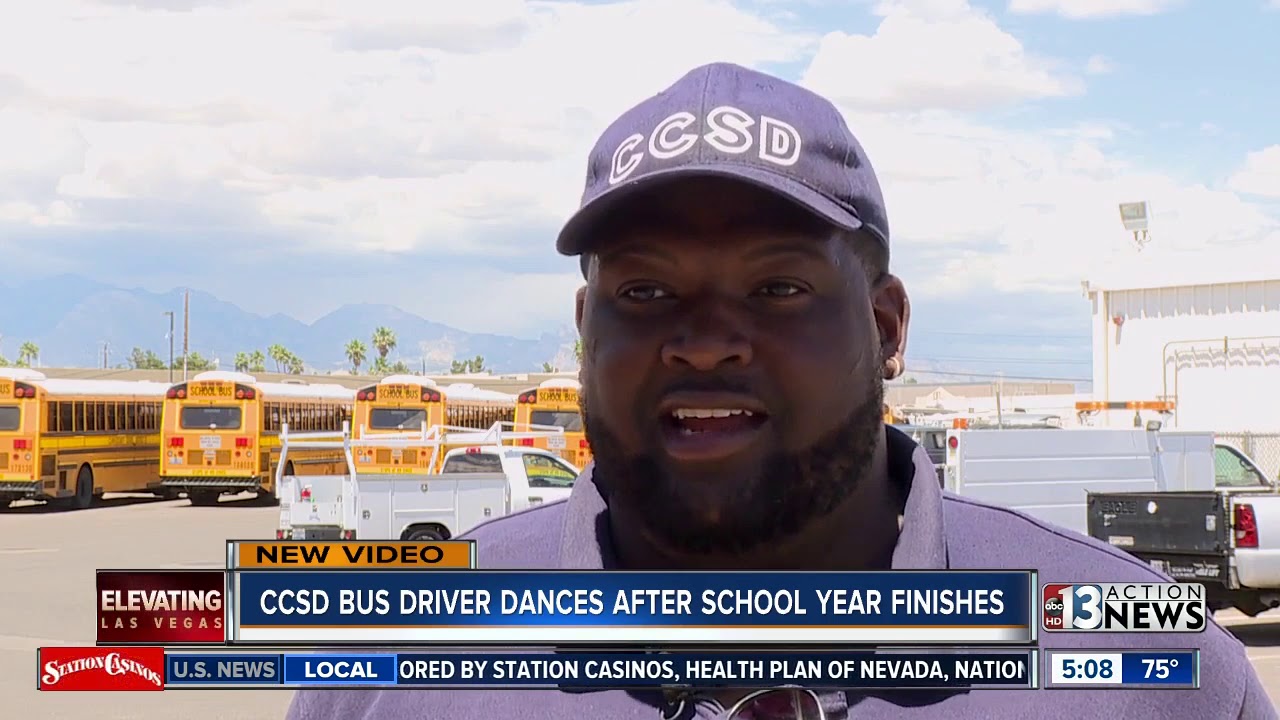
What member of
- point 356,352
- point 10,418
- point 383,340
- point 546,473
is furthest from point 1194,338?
point 383,340

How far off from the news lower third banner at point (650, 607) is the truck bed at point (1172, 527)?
12.0 meters

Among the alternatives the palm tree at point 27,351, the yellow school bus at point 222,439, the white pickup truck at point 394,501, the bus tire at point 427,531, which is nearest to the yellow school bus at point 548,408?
the yellow school bus at point 222,439

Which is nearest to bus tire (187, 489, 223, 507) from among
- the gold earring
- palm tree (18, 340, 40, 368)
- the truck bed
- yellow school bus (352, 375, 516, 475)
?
yellow school bus (352, 375, 516, 475)

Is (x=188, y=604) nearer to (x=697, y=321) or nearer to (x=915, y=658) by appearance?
(x=697, y=321)

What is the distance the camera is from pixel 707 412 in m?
1.62

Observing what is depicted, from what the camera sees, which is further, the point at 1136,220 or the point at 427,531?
the point at 1136,220

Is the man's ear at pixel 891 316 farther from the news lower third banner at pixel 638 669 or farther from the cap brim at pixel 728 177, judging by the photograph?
the news lower third banner at pixel 638 669

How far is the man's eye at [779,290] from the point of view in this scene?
1658 mm

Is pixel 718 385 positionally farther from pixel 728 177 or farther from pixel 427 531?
pixel 427 531

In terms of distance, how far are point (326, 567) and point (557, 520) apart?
1.23ft

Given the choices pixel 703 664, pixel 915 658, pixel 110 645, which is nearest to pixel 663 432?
pixel 703 664

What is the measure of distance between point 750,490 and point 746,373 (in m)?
0.13

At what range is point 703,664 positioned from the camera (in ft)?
5.44

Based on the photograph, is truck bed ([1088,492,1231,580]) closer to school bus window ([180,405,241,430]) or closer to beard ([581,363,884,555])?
beard ([581,363,884,555])
